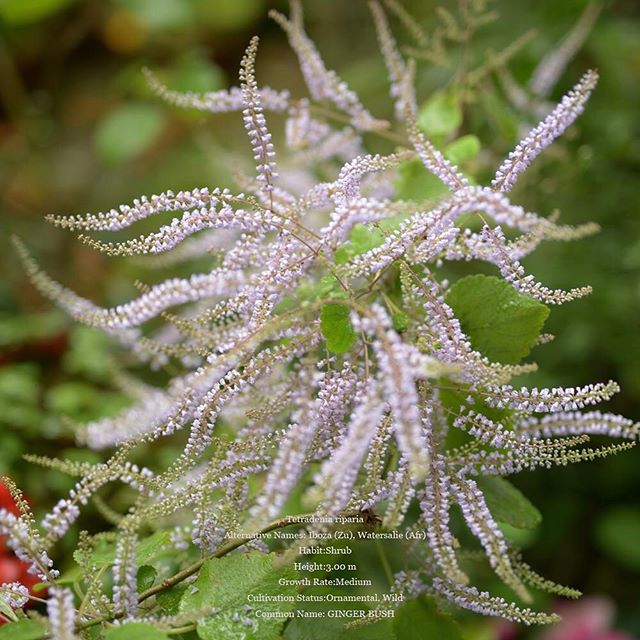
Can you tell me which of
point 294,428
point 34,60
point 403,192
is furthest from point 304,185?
point 34,60

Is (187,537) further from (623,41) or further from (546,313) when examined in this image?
(623,41)

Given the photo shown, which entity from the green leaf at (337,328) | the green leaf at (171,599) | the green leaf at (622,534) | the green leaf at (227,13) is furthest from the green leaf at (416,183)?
the green leaf at (227,13)

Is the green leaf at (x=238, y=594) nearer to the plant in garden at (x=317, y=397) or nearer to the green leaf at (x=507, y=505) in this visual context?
the plant in garden at (x=317, y=397)

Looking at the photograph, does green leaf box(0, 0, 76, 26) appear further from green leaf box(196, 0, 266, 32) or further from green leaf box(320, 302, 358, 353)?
green leaf box(320, 302, 358, 353)

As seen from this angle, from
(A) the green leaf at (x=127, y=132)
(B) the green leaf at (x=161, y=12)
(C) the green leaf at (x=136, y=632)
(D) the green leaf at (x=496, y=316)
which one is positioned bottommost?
(C) the green leaf at (x=136, y=632)

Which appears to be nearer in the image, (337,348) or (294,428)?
(294,428)

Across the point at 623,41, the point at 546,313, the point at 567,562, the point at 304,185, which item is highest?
the point at 623,41

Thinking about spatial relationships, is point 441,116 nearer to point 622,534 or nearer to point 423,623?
point 423,623
